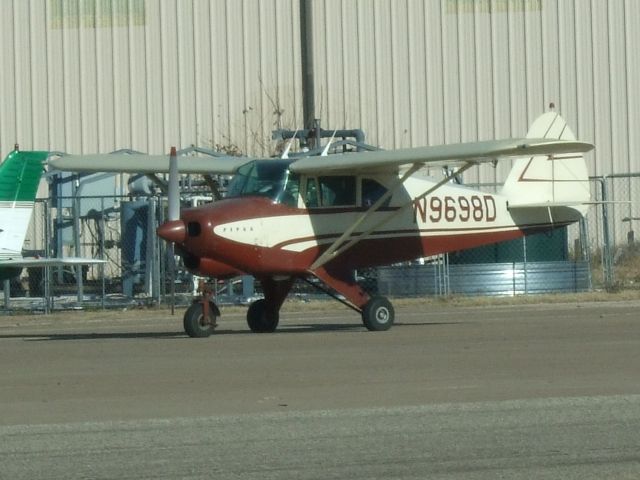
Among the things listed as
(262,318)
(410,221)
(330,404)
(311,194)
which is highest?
(311,194)

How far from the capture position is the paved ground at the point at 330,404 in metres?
8.05

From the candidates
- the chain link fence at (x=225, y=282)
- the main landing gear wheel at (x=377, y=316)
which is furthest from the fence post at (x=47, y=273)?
the main landing gear wheel at (x=377, y=316)

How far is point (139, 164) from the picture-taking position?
64.6 ft

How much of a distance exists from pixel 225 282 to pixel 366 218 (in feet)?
24.6

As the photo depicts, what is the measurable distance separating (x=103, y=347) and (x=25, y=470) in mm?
8297

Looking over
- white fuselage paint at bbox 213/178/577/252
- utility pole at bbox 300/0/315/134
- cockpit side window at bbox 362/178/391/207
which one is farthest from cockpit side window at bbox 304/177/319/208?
utility pole at bbox 300/0/315/134

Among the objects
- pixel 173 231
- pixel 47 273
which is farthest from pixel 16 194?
pixel 173 231

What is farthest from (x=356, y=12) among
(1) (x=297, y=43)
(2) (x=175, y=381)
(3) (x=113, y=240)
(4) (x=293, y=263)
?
(2) (x=175, y=381)

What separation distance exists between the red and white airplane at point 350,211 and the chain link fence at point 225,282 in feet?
11.7

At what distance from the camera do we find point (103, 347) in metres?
16.2

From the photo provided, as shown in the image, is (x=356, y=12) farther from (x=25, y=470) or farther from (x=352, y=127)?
(x=25, y=470)

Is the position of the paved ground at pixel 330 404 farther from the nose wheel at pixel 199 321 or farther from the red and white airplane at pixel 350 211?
the red and white airplane at pixel 350 211

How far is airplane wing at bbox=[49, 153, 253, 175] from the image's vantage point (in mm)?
19516

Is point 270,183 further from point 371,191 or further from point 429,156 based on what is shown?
point 429,156
